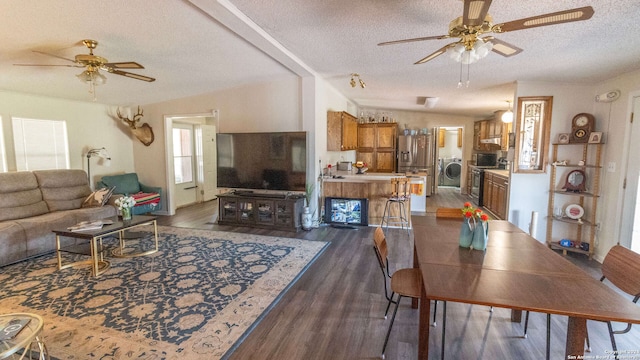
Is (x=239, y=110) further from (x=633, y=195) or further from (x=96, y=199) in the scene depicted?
(x=633, y=195)

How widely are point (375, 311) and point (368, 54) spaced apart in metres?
2.80

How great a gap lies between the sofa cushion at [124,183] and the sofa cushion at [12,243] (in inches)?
81.1

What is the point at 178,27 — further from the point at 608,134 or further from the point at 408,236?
the point at 608,134

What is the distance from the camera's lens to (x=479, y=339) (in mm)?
2221

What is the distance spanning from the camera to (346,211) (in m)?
5.41

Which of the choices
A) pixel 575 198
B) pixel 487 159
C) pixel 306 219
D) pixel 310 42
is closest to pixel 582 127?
pixel 575 198

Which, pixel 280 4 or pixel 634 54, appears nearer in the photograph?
pixel 280 4

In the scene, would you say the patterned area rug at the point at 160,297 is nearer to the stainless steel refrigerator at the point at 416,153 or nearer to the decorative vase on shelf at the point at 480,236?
the decorative vase on shelf at the point at 480,236

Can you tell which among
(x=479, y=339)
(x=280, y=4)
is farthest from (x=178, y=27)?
(x=479, y=339)

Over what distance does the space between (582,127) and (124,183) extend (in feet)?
25.2

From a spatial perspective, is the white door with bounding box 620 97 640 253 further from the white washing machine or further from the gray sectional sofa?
the gray sectional sofa

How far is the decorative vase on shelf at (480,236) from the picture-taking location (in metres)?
2.07

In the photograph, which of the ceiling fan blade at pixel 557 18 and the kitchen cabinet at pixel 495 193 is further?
the kitchen cabinet at pixel 495 193

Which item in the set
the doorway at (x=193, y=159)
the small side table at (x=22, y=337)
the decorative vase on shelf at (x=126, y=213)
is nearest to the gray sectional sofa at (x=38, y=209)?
the decorative vase on shelf at (x=126, y=213)
